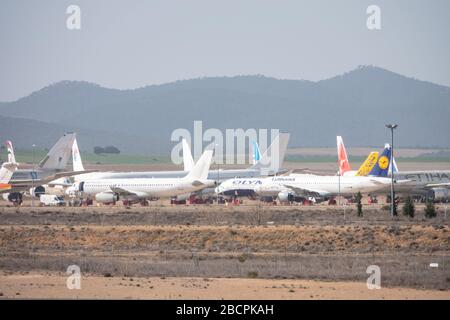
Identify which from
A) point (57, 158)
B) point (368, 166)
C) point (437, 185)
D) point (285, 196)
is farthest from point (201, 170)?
point (437, 185)

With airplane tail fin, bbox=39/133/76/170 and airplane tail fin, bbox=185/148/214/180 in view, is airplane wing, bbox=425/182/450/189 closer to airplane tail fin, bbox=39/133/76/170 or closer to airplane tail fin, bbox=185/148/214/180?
airplane tail fin, bbox=185/148/214/180

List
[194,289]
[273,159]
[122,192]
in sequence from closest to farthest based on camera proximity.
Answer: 1. [194,289]
2. [122,192]
3. [273,159]

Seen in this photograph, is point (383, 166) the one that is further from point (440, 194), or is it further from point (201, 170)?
point (201, 170)

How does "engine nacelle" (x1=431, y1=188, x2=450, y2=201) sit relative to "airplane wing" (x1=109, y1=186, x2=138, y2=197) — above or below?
below

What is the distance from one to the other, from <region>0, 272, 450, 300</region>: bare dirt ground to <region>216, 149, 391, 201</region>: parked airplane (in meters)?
58.8

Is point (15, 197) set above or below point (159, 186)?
below

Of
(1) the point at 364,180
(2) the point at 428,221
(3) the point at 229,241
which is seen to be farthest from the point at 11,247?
(1) the point at 364,180

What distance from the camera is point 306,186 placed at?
101438 millimetres

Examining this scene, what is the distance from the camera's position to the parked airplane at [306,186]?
96.6 meters

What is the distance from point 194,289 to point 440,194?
6816 centimetres

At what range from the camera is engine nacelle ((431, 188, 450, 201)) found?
99.8 metres

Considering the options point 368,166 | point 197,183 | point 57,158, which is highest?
point 57,158

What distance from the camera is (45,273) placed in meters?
41.8

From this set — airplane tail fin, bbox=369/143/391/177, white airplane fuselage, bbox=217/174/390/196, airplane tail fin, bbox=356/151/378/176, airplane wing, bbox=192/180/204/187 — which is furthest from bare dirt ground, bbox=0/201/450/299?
airplane tail fin, bbox=356/151/378/176
